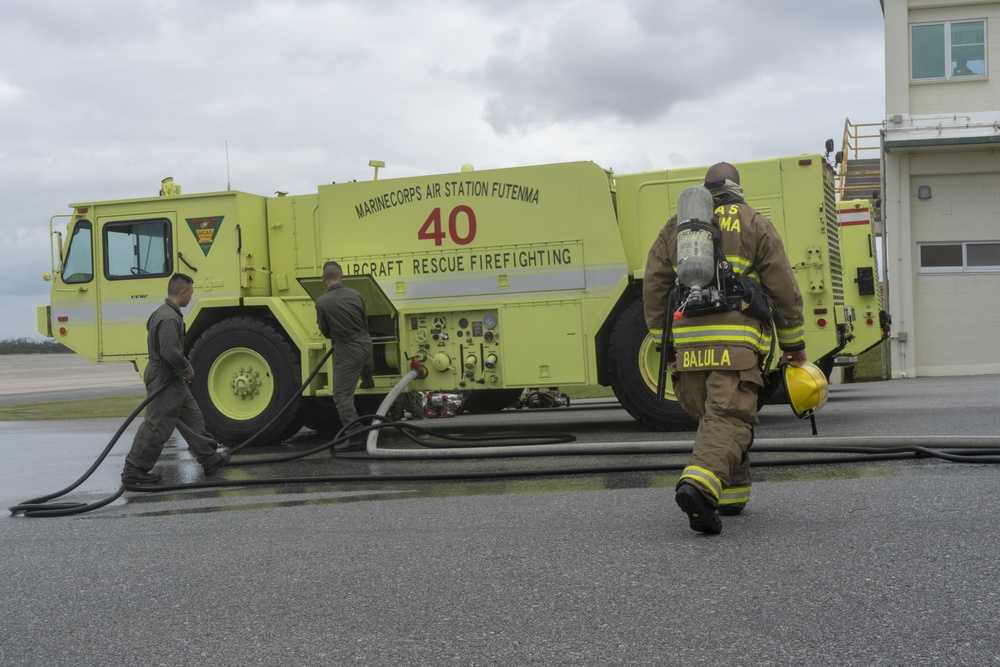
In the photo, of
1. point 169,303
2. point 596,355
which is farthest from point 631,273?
point 169,303

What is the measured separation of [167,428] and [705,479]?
516cm

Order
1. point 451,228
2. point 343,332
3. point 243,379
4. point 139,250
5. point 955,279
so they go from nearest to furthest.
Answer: point 343,332 < point 451,228 < point 243,379 < point 139,250 < point 955,279

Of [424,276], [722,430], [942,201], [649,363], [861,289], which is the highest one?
[942,201]

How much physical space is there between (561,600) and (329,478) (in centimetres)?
406

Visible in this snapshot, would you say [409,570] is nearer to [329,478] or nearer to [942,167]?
[329,478]

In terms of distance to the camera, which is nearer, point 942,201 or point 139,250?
A: point 139,250

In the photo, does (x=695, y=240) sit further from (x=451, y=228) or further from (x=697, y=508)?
(x=451, y=228)

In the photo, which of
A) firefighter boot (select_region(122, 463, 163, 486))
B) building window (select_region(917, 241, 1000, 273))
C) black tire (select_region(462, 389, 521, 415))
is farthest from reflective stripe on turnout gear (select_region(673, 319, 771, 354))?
building window (select_region(917, 241, 1000, 273))

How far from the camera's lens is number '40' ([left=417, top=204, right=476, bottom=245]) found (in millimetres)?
10664

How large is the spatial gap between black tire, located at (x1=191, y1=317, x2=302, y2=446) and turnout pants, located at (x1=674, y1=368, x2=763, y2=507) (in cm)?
646

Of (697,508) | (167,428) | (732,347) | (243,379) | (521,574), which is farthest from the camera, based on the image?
(243,379)

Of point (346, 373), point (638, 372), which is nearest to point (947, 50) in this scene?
point (638, 372)

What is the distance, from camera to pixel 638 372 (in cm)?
1013

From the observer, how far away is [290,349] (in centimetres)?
1111
